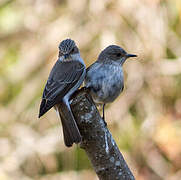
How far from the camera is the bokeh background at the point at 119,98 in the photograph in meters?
6.44

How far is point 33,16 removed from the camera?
6.98m

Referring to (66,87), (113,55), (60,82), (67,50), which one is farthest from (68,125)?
(67,50)

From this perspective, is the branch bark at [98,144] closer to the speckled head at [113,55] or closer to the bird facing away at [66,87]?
the bird facing away at [66,87]

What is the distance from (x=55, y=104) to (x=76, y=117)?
0.65 metres

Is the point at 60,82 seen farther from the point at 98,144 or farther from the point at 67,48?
the point at 98,144

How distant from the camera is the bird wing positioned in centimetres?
429

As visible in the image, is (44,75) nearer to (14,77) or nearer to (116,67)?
(14,77)

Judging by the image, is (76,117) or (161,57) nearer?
(76,117)

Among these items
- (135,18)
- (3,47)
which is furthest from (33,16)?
(135,18)

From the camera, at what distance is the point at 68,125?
4.04 m

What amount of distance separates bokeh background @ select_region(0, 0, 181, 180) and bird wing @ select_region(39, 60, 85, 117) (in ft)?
4.85

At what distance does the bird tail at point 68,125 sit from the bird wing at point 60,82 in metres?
0.11

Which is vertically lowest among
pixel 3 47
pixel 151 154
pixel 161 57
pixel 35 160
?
pixel 151 154

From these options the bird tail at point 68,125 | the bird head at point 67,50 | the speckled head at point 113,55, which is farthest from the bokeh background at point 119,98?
the bird tail at point 68,125
